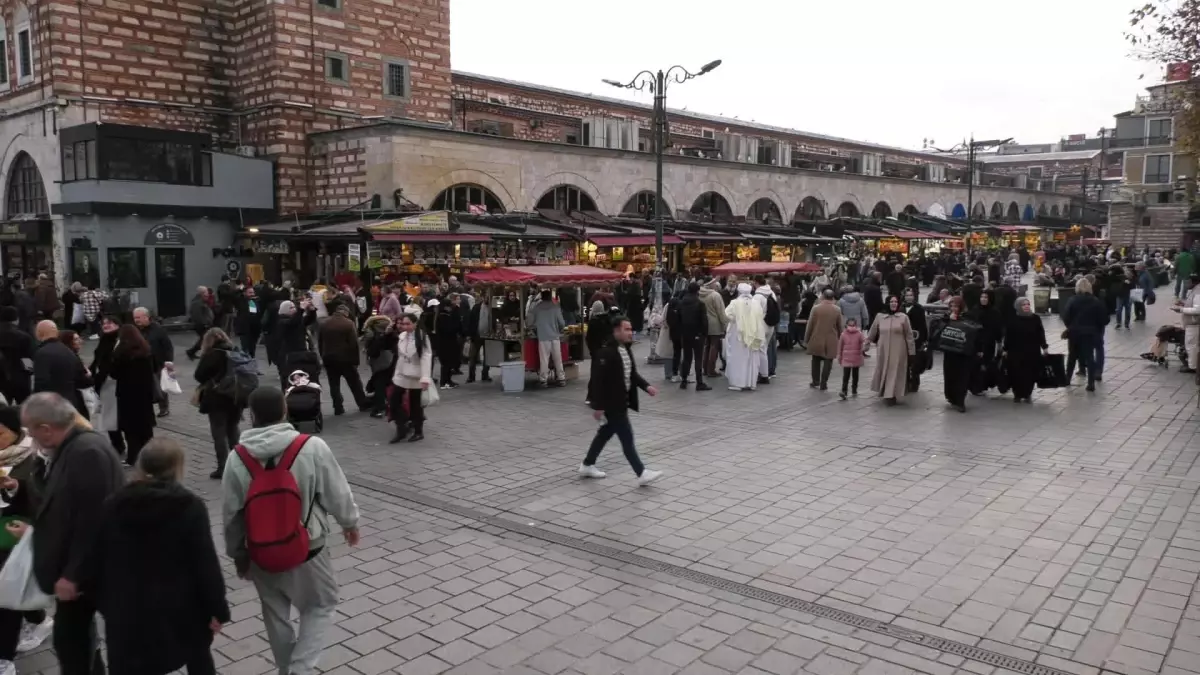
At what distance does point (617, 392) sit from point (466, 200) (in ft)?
61.0

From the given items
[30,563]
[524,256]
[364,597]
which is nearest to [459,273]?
[524,256]

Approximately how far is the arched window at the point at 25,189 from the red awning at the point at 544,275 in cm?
1754

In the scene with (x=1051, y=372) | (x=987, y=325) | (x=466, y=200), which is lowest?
(x=1051, y=372)

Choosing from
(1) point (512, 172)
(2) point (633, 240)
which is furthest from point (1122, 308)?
(1) point (512, 172)

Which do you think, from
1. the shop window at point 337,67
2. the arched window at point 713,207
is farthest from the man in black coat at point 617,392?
the arched window at point 713,207

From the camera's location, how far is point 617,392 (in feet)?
26.0

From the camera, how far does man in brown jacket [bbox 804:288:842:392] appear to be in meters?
13.2

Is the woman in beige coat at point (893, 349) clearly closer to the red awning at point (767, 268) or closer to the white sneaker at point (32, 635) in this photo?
the red awning at point (767, 268)

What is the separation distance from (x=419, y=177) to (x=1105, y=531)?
2043 cm

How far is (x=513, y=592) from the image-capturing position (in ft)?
18.7

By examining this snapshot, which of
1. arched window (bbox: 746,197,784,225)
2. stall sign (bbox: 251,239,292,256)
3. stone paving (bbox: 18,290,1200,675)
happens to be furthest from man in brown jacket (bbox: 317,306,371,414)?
arched window (bbox: 746,197,784,225)

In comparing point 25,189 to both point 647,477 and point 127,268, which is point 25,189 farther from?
point 647,477

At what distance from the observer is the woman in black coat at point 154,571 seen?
344cm

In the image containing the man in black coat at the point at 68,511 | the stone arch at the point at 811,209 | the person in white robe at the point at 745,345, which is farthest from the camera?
the stone arch at the point at 811,209
